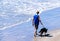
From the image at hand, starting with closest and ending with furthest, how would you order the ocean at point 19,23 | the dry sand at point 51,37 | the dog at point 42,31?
1. the dry sand at point 51,37
2. the dog at point 42,31
3. the ocean at point 19,23

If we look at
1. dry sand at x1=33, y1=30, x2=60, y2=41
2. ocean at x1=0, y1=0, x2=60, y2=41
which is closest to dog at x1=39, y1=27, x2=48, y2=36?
dry sand at x1=33, y1=30, x2=60, y2=41

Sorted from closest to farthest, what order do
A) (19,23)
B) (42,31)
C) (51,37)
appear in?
(51,37) → (42,31) → (19,23)

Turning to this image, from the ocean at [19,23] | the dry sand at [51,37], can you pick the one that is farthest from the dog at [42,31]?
the ocean at [19,23]

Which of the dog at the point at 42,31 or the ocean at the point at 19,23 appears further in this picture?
the ocean at the point at 19,23

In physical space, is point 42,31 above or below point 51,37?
above

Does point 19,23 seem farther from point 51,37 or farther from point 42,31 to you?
point 51,37

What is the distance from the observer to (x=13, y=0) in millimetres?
31594

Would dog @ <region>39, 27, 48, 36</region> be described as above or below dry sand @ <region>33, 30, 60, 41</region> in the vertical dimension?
above

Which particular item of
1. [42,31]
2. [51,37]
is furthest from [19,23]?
[51,37]

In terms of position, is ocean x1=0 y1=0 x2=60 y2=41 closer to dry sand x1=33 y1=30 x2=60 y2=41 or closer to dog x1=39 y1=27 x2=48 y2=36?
dry sand x1=33 y1=30 x2=60 y2=41

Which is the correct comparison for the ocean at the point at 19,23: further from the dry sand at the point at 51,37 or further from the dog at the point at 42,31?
the dog at the point at 42,31

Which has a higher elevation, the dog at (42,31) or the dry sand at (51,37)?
the dog at (42,31)

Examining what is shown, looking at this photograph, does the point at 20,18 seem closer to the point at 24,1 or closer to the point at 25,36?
the point at 25,36

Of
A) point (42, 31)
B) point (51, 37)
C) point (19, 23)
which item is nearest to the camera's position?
point (51, 37)
